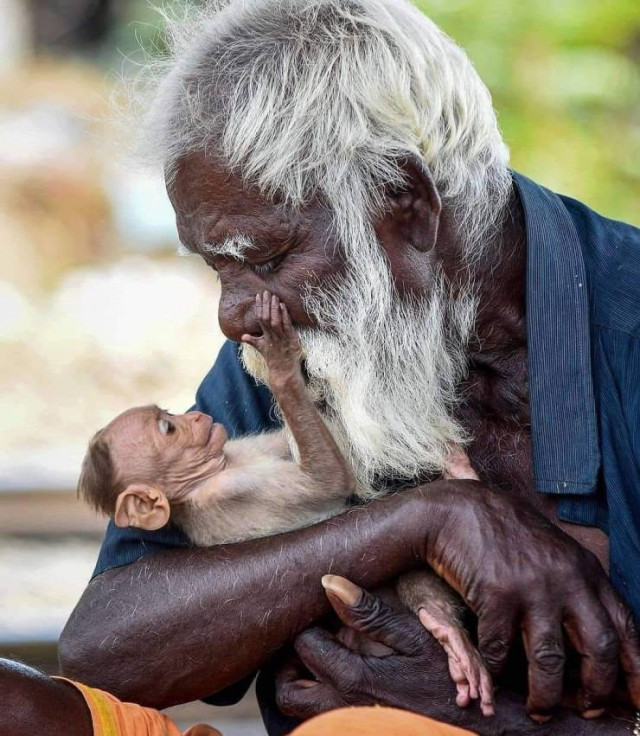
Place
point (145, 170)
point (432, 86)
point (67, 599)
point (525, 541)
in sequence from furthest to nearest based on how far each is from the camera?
A: point (67, 599), point (145, 170), point (432, 86), point (525, 541)

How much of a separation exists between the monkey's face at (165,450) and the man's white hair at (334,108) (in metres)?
0.65

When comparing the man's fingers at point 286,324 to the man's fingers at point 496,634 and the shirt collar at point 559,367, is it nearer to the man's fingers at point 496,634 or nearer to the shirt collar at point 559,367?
the shirt collar at point 559,367

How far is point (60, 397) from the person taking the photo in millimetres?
6562

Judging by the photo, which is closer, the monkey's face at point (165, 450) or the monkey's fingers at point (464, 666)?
the monkey's fingers at point (464, 666)

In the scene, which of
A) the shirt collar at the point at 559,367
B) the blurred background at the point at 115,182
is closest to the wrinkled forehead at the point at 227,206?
the shirt collar at the point at 559,367

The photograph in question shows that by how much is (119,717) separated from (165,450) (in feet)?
2.34

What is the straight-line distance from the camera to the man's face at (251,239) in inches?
115

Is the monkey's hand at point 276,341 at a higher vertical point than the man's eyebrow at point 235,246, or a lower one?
lower

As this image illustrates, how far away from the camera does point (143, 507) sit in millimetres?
3082

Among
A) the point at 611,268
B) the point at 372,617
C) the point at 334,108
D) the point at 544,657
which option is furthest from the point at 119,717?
the point at 611,268

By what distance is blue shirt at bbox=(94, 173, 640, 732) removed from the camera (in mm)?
2902

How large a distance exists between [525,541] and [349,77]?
115 cm

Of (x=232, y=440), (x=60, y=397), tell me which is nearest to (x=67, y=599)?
(x=60, y=397)

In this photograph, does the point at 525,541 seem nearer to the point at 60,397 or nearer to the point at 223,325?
the point at 223,325
